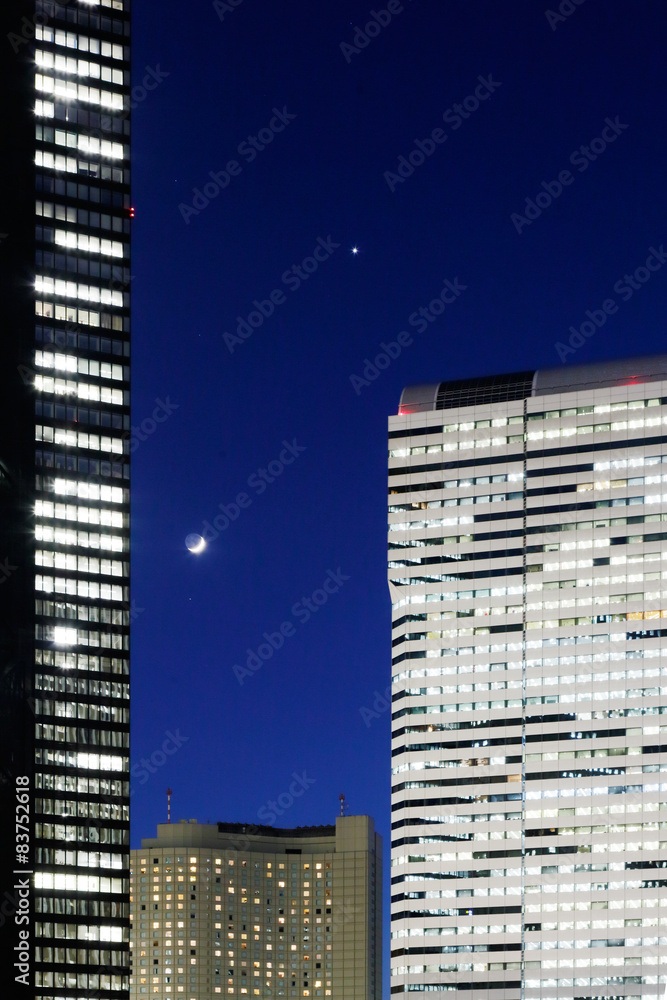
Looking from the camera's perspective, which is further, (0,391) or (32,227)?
(32,227)

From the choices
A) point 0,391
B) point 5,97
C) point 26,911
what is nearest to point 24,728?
point 26,911

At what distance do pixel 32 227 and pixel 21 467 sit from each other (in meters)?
4.82

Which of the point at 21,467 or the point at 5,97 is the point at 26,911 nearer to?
the point at 21,467

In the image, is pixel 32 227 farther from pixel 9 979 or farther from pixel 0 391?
pixel 9 979

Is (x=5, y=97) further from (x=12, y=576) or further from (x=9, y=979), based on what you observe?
(x=9, y=979)

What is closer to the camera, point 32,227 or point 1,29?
point 1,29

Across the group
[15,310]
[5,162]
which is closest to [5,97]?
A: [5,162]

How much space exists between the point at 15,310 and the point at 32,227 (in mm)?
2248

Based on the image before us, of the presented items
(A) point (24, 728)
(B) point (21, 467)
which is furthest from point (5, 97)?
(A) point (24, 728)

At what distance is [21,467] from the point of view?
32406mm

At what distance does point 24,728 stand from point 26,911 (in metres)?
3.46

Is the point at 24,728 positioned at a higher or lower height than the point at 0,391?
lower

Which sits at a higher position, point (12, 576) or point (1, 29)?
point (1, 29)

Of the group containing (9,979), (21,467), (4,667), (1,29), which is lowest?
(9,979)
